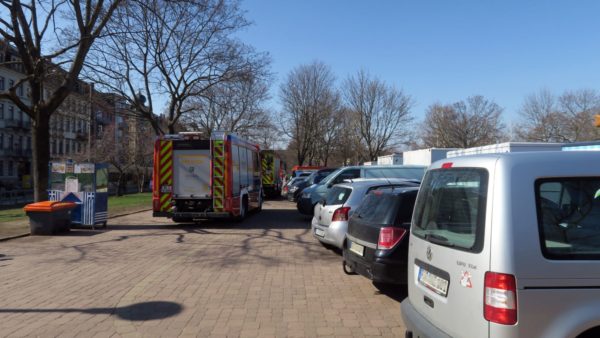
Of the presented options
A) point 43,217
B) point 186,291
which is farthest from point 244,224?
point 186,291

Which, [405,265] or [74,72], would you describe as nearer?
[405,265]

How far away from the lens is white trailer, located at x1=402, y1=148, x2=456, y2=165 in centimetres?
2599

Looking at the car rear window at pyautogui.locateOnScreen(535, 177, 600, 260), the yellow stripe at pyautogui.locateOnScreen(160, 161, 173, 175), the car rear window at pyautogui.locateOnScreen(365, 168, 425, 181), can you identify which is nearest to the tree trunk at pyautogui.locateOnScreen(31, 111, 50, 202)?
the yellow stripe at pyautogui.locateOnScreen(160, 161, 173, 175)

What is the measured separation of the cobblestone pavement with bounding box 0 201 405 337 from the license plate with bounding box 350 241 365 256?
23.7 inches

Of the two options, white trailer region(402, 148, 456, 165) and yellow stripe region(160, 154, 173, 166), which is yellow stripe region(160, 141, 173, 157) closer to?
yellow stripe region(160, 154, 173, 166)

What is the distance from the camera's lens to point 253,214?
2016 cm

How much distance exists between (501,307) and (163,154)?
535 inches

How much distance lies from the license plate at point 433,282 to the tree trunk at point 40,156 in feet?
47.5

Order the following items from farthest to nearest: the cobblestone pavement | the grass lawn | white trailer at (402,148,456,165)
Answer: white trailer at (402,148,456,165)
the grass lawn
the cobblestone pavement

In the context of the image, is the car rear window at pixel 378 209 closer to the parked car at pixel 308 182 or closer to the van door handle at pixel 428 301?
the van door handle at pixel 428 301

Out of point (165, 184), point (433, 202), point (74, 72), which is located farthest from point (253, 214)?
point (433, 202)

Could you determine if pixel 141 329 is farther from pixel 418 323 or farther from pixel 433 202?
pixel 433 202

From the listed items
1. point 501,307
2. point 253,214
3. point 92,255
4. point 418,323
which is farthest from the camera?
point 253,214

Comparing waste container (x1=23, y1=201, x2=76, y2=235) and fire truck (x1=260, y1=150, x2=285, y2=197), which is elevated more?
fire truck (x1=260, y1=150, x2=285, y2=197)
